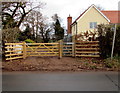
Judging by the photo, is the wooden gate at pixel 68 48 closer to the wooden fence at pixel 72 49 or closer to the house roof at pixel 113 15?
the wooden fence at pixel 72 49

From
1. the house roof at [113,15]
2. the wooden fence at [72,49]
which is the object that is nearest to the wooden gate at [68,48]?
the wooden fence at [72,49]

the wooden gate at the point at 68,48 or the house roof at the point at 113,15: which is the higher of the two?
the house roof at the point at 113,15

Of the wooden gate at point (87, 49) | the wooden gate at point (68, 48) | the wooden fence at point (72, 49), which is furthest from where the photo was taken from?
the wooden gate at point (68, 48)

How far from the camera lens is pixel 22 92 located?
4.68 meters

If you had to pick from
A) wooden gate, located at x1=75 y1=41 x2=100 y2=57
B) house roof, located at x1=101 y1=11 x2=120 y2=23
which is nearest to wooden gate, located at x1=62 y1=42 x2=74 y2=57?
wooden gate, located at x1=75 y1=41 x2=100 y2=57

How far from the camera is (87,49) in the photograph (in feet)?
37.0

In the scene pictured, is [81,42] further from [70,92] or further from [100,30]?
[70,92]

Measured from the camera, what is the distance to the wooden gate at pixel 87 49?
36.7 ft

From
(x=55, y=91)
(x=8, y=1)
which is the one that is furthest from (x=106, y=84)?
(x=8, y=1)

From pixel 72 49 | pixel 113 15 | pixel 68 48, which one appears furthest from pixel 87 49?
pixel 113 15

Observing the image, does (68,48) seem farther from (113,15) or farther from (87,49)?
(113,15)

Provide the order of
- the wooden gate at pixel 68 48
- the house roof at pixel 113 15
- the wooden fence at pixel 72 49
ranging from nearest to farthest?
the wooden fence at pixel 72 49 → the wooden gate at pixel 68 48 → the house roof at pixel 113 15

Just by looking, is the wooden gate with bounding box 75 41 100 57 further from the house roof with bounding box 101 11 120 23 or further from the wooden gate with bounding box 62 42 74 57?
the house roof with bounding box 101 11 120 23

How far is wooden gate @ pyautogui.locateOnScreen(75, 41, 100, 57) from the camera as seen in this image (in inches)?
441
